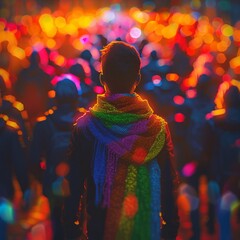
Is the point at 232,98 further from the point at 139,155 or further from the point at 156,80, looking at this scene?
the point at 139,155

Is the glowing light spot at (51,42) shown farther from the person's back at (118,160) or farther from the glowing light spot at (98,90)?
the person's back at (118,160)

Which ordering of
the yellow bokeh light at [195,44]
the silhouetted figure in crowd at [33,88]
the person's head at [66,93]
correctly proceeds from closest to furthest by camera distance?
the person's head at [66,93] → the silhouetted figure in crowd at [33,88] → the yellow bokeh light at [195,44]

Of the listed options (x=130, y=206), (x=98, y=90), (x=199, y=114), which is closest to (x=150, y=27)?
(x=98, y=90)

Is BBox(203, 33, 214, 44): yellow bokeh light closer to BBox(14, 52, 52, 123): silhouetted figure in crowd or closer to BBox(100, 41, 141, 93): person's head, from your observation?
BBox(14, 52, 52, 123): silhouetted figure in crowd

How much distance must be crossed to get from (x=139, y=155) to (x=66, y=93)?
2612mm

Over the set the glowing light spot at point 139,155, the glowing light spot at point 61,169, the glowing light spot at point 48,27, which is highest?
the glowing light spot at point 139,155

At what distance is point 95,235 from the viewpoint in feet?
10.3

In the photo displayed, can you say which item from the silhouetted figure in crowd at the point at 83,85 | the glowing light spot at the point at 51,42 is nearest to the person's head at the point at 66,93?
the silhouetted figure in crowd at the point at 83,85

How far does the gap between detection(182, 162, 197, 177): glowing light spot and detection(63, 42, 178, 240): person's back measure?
10.7 feet

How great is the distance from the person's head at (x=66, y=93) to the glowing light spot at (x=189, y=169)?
166cm

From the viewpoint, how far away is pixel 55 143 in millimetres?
5316

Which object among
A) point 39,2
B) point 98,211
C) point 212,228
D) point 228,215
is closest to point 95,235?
point 98,211

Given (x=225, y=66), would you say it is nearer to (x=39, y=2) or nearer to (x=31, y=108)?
(x=31, y=108)

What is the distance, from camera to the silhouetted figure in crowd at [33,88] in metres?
8.28
